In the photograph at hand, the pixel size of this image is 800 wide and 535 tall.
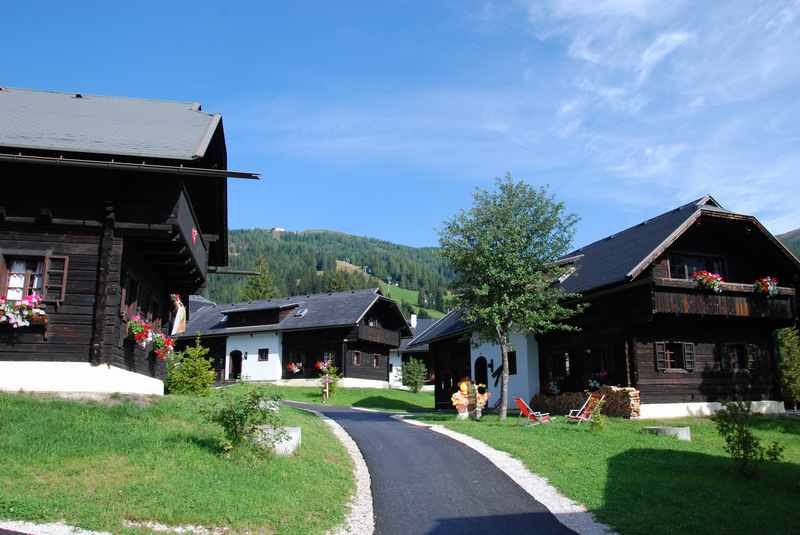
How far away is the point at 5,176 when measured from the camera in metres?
15.2

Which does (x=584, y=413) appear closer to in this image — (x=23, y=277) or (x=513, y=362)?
(x=513, y=362)

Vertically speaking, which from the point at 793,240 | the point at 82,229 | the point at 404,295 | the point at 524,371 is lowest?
the point at 524,371

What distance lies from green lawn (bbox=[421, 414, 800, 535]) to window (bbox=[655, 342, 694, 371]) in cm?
389

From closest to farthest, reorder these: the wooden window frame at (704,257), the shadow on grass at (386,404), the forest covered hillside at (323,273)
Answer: the wooden window frame at (704,257) → the shadow on grass at (386,404) → the forest covered hillside at (323,273)

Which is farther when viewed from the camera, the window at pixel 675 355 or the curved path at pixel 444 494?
the window at pixel 675 355

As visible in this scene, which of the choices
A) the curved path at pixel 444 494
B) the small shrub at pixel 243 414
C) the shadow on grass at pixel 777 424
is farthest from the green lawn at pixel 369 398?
the small shrub at pixel 243 414

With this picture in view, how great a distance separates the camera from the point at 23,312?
14.4 meters

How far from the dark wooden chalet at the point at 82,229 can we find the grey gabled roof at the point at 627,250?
13.8 meters

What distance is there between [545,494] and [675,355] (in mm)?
14533

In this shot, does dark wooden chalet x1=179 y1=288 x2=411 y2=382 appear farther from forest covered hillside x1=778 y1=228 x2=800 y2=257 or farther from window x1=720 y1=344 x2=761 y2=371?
forest covered hillside x1=778 y1=228 x2=800 y2=257

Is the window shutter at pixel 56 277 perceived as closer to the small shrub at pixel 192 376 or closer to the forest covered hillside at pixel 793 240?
the small shrub at pixel 192 376

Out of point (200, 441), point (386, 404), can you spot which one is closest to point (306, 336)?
point (386, 404)

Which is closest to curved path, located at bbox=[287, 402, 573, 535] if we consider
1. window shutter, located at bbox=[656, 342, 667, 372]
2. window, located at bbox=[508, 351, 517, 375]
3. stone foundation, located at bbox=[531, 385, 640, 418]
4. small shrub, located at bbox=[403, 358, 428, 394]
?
stone foundation, located at bbox=[531, 385, 640, 418]

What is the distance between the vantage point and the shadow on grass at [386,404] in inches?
1370
